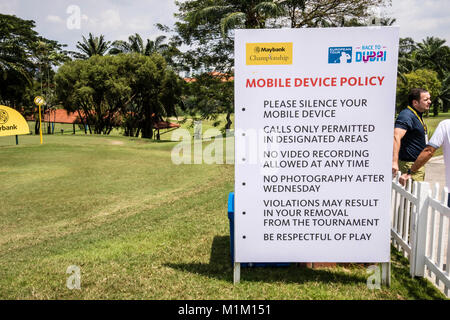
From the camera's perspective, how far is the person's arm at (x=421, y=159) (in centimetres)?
445

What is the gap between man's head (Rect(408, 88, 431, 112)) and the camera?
505 cm

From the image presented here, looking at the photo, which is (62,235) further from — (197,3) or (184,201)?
(197,3)

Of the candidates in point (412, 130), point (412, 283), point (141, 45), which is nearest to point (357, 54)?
point (412, 130)

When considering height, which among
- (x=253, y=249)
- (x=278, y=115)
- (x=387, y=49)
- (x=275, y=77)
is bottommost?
(x=253, y=249)

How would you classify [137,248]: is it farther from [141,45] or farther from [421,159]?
[141,45]

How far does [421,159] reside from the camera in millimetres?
4625

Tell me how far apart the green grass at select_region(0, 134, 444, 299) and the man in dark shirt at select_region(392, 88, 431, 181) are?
4.62ft

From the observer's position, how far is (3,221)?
7.92 m

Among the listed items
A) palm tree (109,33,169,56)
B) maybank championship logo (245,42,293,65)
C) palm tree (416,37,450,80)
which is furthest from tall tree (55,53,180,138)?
palm tree (416,37,450,80)

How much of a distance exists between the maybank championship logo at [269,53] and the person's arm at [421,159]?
2.08m

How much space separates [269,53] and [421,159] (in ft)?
7.87

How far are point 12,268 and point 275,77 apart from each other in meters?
4.31

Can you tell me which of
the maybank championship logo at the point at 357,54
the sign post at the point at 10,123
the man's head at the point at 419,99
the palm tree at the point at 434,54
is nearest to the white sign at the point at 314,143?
the maybank championship logo at the point at 357,54

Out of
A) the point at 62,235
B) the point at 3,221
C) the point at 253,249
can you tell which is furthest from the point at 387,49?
the point at 3,221
